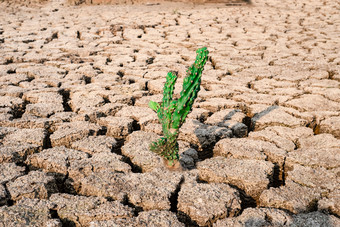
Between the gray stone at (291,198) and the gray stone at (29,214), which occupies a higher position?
the gray stone at (29,214)

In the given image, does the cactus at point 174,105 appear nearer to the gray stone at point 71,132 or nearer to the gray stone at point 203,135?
the gray stone at point 203,135

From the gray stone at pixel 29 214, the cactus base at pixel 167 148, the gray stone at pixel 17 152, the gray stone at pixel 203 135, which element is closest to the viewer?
the gray stone at pixel 29 214

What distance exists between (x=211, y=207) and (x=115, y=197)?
0.41 m

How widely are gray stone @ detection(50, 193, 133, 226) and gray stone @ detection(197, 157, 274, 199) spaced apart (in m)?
0.47

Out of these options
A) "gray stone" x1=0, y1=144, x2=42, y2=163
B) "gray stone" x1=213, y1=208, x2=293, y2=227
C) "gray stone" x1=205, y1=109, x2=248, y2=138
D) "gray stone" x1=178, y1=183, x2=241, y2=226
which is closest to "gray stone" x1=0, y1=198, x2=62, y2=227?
"gray stone" x1=0, y1=144, x2=42, y2=163

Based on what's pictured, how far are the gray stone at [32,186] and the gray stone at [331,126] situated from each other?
1620 mm

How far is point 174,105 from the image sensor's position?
1.47m

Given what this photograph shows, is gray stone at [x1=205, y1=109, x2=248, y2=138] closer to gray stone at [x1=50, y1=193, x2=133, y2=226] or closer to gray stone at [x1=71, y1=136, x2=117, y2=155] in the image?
gray stone at [x1=71, y1=136, x2=117, y2=155]

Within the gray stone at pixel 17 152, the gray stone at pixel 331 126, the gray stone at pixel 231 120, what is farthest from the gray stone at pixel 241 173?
the gray stone at pixel 17 152

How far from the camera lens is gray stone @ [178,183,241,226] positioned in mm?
1346

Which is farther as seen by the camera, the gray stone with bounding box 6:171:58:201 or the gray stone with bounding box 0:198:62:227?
the gray stone with bounding box 6:171:58:201

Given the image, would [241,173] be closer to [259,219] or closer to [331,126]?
[259,219]

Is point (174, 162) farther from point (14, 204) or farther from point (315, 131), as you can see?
point (315, 131)

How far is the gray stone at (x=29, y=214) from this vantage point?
1.26m
